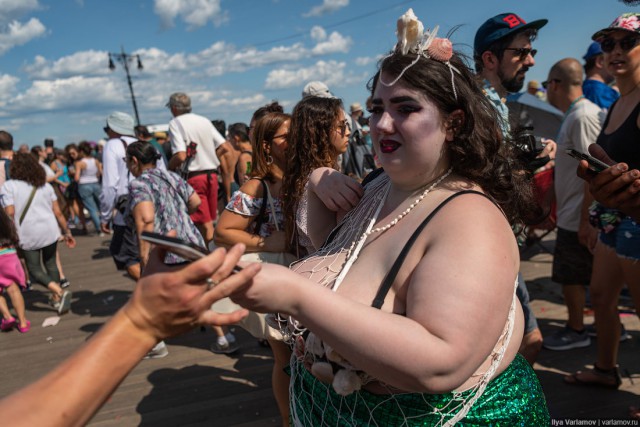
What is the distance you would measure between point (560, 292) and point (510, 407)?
4.06 metres

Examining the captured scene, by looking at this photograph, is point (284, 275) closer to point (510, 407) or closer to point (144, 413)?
point (510, 407)

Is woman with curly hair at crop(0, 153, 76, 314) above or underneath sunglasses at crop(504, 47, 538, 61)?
underneath

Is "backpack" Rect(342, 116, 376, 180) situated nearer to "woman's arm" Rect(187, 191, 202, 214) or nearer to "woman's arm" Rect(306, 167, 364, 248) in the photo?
"woman's arm" Rect(187, 191, 202, 214)

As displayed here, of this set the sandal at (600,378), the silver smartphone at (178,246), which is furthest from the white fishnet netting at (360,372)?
the sandal at (600,378)

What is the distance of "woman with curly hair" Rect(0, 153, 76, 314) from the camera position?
5805 mm

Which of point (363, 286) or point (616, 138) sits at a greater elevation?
point (616, 138)

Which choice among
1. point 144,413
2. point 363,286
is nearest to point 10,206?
point 144,413

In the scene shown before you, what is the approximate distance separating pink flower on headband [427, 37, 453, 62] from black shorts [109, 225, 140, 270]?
425 centimetres

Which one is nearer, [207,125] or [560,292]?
[560,292]

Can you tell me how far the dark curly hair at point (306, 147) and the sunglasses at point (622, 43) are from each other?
1541 mm

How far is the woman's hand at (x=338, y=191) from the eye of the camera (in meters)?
1.85

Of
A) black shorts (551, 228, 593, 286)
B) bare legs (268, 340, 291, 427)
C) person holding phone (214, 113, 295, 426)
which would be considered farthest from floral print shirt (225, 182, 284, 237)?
black shorts (551, 228, 593, 286)

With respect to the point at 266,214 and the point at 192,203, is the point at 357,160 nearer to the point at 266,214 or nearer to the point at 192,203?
the point at 192,203

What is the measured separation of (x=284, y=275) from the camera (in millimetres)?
1113
